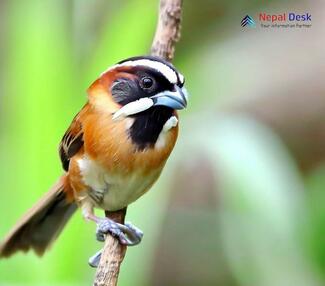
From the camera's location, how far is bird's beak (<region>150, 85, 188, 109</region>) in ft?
6.03

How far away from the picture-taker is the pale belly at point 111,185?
2113 millimetres

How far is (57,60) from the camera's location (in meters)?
2.68

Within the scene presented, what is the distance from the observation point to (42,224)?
8.65ft

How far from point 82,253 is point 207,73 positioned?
122cm

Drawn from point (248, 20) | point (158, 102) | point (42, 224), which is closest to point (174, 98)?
point (158, 102)

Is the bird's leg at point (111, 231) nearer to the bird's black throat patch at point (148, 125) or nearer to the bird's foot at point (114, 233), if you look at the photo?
the bird's foot at point (114, 233)

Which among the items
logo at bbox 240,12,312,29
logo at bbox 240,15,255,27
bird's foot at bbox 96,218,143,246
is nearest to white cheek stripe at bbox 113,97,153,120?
bird's foot at bbox 96,218,143,246

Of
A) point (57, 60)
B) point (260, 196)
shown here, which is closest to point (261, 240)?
point (260, 196)

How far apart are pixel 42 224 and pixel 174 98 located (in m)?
0.95

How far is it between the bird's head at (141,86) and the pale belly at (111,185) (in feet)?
0.55

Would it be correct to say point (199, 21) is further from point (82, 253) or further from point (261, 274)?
point (82, 253)

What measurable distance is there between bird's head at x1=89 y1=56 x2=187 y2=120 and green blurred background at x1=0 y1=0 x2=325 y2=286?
0.53 meters

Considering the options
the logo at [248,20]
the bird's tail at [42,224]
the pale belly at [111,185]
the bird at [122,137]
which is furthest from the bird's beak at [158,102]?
the logo at [248,20]

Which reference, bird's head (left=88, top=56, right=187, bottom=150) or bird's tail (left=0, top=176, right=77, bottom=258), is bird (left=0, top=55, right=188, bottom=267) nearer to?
bird's head (left=88, top=56, right=187, bottom=150)
